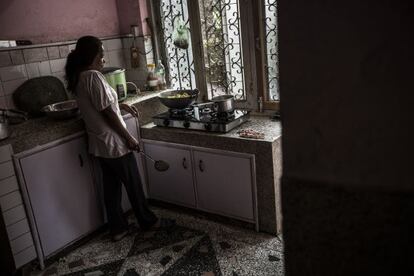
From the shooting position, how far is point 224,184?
301cm

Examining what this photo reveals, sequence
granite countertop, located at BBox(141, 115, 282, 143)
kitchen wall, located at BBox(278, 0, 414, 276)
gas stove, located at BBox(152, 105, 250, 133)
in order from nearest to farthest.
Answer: kitchen wall, located at BBox(278, 0, 414, 276), granite countertop, located at BBox(141, 115, 282, 143), gas stove, located at BBox(152, 105, 250, 133)

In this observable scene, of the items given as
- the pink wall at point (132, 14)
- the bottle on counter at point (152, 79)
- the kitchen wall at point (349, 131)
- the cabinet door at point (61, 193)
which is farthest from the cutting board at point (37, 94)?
the kitchen wall at point (349, 131)

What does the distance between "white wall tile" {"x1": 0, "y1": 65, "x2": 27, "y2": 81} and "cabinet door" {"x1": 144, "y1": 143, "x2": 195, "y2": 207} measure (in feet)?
3.75

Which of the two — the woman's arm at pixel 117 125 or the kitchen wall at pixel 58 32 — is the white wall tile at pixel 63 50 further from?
the woman's arm at pixel 117 125

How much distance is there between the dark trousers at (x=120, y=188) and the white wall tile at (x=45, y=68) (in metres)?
0.97

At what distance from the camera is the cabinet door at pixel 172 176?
3203 millimetres

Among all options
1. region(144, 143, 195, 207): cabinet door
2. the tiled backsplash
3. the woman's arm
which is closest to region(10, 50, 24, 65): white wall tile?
the tiled backsplash

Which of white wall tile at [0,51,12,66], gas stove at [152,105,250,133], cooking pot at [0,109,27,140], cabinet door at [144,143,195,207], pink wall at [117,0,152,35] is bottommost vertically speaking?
cabinet door at [144,143,195,207]

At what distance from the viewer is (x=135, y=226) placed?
3.27 metres

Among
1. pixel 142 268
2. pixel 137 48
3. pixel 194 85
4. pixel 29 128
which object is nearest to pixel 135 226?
pixel 142 268

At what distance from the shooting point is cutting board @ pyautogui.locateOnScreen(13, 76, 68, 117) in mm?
3117

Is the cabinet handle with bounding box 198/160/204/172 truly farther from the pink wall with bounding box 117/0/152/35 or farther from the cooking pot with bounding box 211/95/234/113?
the pink wall with bounding box 117/0/152/35

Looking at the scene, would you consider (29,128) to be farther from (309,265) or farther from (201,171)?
(309,265)

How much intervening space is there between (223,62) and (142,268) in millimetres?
1835
